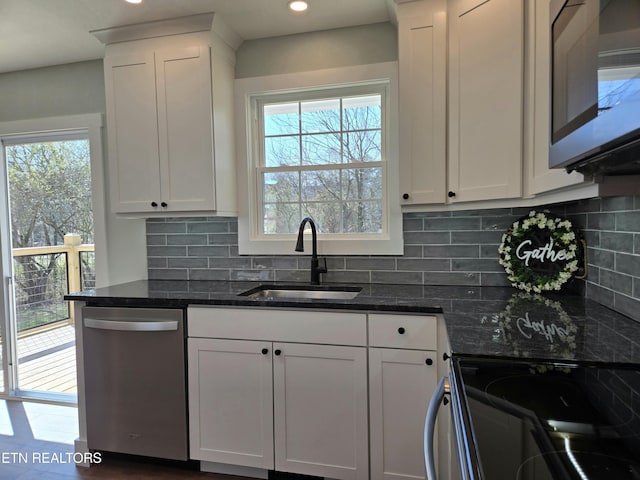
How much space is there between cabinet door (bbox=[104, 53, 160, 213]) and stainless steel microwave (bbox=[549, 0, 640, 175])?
209cm

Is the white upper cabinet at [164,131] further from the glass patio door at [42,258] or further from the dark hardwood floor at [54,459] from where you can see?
the dark hardwood floor at [54,459]

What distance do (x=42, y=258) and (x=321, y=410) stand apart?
255 centimetres

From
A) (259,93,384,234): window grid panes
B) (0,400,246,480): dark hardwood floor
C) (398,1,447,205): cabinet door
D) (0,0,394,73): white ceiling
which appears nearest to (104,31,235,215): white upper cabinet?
(0,0,394,73): white ceiling

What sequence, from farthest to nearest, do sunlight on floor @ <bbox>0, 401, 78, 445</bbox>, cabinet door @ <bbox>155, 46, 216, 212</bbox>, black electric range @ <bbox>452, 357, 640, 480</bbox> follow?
sunlight on floor @ <bbox>0, 401, 78, 445</bbox> → cabinet door @ <bbox>155, 46, 216, 212</bbox> → black electric range @ <bbox>452, 357, 640, 480</bbox>

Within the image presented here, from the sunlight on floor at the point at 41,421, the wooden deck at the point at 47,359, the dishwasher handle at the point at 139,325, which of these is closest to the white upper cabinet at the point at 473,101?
the dishwasher handle at the point at 139,325

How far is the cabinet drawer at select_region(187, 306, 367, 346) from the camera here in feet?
6.27

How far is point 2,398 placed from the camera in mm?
3178

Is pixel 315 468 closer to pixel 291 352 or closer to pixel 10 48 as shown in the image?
pixel 291 352

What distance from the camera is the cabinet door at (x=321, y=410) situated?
1.92m

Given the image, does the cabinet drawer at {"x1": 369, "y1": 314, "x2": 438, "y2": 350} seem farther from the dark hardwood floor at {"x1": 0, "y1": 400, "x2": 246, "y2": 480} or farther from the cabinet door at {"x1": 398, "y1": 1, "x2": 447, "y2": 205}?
the dark hardwood floor at {"x1": 0, "y1": 400, "x2": 246, "y2": 480}

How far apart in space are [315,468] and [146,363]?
1.02 metres

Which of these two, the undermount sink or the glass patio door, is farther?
the glass patio door

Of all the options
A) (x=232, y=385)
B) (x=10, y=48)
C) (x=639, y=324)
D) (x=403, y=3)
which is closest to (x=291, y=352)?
(x=232, y=385)

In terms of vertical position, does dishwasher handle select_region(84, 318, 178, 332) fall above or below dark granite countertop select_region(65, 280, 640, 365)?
below
